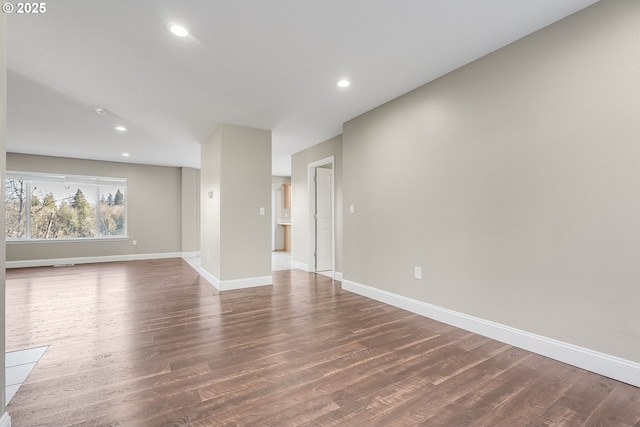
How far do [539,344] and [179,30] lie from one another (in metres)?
3.80

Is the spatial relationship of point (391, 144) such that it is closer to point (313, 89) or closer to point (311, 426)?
point (313, 89)

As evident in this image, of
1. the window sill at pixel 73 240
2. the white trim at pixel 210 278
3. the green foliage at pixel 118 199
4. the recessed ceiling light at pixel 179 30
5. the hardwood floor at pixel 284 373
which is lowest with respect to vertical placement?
the hardwood floor at pixel 284 373

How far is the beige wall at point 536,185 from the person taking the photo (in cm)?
190

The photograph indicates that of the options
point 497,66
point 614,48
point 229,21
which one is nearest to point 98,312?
point 229,21

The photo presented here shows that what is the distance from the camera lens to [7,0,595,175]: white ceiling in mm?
2025

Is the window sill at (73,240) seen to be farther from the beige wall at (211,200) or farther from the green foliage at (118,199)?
the beige wall at (211,200)

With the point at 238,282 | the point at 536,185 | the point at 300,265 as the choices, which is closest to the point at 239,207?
the point at 238,282

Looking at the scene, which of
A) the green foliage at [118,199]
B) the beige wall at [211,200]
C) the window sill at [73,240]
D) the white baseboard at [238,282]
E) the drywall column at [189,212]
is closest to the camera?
the white baseboard at [238,282]

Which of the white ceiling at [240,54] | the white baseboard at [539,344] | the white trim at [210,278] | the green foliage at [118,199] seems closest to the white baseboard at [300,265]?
the white trim at [210,278]

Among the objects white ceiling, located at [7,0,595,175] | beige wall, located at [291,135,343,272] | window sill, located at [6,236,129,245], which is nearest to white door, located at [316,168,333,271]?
beige wall, located at [291,135,343,272]

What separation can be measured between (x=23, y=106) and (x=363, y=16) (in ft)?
14.8

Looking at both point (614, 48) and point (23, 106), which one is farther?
point (23, 106)

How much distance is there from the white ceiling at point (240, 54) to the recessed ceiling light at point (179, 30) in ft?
0.21

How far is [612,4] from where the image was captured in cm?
193
